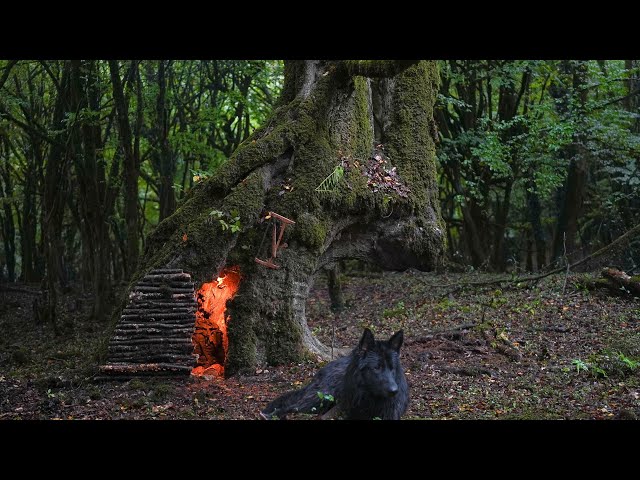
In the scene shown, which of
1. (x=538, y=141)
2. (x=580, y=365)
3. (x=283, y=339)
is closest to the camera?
(x=580, y=365)

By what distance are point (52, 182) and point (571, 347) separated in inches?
521

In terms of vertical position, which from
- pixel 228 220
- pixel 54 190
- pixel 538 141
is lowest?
pixel 228 220

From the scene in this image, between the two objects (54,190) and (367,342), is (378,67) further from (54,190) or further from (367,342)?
(54,190)

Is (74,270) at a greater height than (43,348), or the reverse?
(74,270)

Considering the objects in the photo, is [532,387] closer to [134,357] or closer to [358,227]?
[358,227]

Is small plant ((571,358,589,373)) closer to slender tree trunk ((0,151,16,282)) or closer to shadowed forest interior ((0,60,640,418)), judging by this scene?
shadowed forest interior ((0,60,640,418))

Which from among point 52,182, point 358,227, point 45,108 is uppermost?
point 45,108

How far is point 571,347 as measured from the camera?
10414 millimetres

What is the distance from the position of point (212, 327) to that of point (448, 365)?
3733 millimetres

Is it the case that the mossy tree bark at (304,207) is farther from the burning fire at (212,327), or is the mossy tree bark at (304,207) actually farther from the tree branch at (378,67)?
the burning fire at (212,327)

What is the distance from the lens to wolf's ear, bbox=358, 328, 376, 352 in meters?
5.88

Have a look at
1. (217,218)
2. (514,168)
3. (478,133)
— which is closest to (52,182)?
(217,218)

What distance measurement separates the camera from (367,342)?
5.92 meters

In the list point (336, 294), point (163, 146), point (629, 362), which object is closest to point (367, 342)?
point (629, 362)
